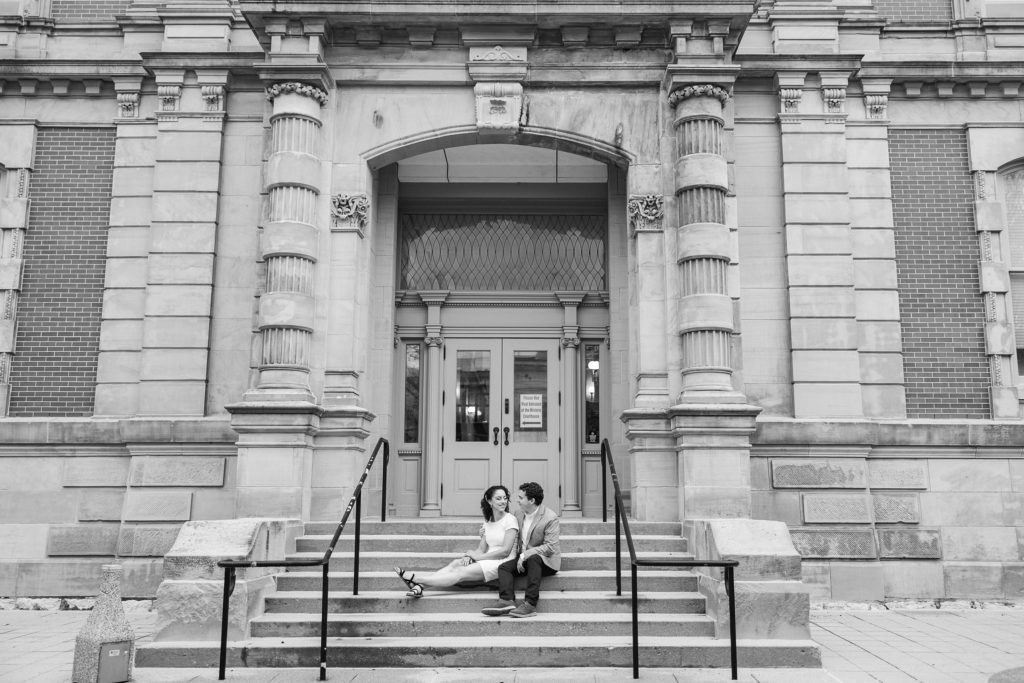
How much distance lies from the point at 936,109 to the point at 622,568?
7406 mm

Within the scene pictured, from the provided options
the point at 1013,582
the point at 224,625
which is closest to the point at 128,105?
the point at 224,625

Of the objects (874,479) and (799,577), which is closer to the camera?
(799,577)

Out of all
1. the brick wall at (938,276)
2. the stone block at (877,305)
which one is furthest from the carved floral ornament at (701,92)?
the stone block at (877,305)

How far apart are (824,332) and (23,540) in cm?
987

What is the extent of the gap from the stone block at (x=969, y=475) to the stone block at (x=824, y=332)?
1.79 metres

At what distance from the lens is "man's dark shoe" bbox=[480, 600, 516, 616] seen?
7.57 meters

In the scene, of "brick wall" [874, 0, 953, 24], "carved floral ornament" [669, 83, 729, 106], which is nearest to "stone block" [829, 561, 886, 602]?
"carved floral ornament" [669, 83, 729, 106]

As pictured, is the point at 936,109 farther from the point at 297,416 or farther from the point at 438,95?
the point at 297,416

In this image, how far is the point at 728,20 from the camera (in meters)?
10.2

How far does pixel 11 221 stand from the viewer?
11148mm

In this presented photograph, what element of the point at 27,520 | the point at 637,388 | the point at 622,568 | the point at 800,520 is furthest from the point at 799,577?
the point at 27,520

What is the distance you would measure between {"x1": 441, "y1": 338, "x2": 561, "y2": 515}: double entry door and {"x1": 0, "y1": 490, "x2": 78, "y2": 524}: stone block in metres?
4.64

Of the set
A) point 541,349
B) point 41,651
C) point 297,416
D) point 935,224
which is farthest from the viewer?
point 541,349

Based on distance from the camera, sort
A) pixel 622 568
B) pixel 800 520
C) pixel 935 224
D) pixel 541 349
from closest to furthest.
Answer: pixel 622 568 < pixel 800 520 < pixel 935 224 < pixel 541 349
